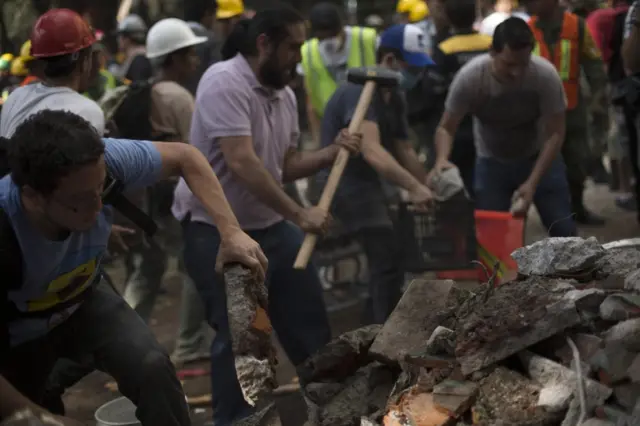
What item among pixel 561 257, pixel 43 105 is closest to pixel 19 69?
pixel 43 105

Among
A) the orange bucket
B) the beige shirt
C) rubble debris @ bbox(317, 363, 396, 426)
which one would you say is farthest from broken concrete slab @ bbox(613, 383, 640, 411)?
the beige shirt

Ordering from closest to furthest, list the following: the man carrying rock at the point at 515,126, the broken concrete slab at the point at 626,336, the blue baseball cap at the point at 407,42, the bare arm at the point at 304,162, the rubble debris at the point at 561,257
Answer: the broken concrete slab at the point at 626,336
the rubble debris at the point at 561,257
the bare arm at the point at 304,162
the man carrying rock at the point at 515,126
the blue baseball cap at the point at 407,42

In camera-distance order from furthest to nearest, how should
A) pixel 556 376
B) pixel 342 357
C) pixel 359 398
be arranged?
pixel 342 357 → pixel 359 398 → pixel 556 376

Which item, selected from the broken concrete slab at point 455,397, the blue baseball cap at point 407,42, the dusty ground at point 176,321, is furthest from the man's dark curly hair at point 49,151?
the blue baseball cap at point 407,42

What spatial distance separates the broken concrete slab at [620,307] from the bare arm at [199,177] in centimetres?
143

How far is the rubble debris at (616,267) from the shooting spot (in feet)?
11.5

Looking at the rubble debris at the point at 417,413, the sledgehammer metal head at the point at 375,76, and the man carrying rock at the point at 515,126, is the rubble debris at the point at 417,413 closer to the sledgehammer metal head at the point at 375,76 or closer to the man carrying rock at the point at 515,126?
the sledgehammer metal head at the point at 375,76

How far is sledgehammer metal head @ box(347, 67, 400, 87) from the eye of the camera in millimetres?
5520

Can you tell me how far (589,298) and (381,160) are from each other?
2513 millimetres

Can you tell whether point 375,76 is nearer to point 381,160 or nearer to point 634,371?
point 381,160

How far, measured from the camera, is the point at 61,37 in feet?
15.4

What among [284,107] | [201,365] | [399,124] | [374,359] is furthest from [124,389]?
[399,124]

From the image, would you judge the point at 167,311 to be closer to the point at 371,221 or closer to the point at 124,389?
the point at 371,221

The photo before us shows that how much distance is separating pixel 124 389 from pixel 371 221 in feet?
8.95
